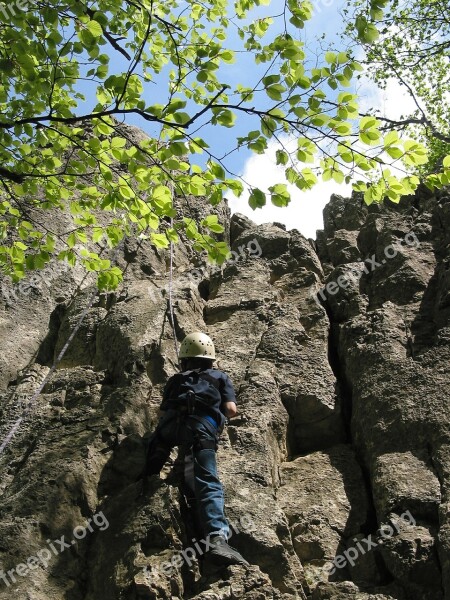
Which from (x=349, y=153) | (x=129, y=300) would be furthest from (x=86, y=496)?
(x=349, y=153)

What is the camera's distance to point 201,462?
6.61 metres

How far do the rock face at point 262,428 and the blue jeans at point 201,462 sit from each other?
1.11 feet

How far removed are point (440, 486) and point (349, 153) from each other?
11.9ft

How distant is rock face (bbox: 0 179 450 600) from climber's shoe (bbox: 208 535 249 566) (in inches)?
4.6

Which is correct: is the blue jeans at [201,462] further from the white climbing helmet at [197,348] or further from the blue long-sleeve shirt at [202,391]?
the white climbing helmet at [197,348]

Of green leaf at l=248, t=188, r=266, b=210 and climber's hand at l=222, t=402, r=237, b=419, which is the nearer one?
green leaf at l=248, t=188, r=266, b=210

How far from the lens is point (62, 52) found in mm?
6906

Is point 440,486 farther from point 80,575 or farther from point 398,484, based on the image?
point 80,575

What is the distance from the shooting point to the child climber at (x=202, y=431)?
6168 millimetres

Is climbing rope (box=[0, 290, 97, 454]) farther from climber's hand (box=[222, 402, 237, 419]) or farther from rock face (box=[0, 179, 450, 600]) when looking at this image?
climber's hand (box=[222, 402, 237, 419])

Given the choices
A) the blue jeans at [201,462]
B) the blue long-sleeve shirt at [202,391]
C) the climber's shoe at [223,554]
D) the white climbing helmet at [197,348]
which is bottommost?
the climber's shoe at [223,554]

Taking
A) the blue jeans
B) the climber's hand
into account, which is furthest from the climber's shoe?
the climber's hand

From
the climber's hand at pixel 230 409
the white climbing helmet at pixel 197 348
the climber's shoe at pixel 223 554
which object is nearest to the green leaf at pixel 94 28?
the white climbing helmet at pixel 197 348

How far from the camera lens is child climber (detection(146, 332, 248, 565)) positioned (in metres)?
6.17
